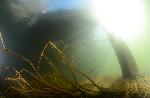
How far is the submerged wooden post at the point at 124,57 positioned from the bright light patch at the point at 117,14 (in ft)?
0.33

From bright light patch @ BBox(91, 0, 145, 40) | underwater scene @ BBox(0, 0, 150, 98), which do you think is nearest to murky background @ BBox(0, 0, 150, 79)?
underwater scene @ BBox(0, 0, 150, 98)

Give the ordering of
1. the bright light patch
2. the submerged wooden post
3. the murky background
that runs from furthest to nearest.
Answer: the murky background, the submerged wooden post, the bright light patch

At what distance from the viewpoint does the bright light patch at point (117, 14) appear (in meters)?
4.64

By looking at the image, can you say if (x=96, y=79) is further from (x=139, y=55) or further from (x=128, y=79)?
(x=139, y=55)

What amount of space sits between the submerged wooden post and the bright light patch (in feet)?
0.33

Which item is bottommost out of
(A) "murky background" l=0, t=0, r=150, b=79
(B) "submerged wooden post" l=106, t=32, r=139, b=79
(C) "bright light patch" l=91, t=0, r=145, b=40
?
(B) "submerged wooden post" l=106, t=32, r=139, b=79

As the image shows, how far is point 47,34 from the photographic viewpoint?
18.1 feet

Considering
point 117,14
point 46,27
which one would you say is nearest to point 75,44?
point 46,27

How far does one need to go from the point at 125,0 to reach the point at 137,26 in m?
0.80

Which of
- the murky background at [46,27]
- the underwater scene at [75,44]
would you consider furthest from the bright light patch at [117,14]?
the murky background at [46,27]

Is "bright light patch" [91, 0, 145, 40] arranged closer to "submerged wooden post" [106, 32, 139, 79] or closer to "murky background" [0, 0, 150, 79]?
"submerged wooden post" [106, 32, 139, 79]

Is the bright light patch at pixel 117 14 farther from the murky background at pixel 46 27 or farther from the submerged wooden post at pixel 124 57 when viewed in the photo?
the murky background at pixel 46 27

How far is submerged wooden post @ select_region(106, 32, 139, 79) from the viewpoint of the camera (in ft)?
16.0

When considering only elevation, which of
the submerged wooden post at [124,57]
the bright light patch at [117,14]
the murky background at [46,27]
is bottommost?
the submerged wooden post at [124,57]
